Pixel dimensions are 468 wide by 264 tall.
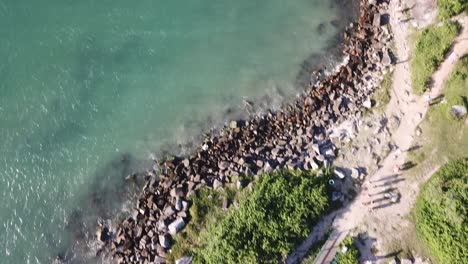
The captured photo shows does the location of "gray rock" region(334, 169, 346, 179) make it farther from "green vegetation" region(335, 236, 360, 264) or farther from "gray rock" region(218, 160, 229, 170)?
"gray rock" region(218, 160, 229, 170)

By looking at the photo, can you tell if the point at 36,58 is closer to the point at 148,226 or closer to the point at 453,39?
the point at 148,226

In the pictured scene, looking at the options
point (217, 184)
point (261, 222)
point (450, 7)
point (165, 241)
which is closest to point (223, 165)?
point (217, 184)

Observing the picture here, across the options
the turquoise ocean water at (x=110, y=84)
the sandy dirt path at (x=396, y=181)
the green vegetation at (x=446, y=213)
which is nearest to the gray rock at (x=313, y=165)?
the sandy dirt path at (x=396, y=181)

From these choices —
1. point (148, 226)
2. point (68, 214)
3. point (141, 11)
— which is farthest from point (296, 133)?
point (68, 214)

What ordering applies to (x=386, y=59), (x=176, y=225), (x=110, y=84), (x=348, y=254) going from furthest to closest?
(x=110, y=84)
(x=386, y=59)
(x=176, y=225)
(x=348, y=254)

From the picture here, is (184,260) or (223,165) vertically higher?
(223,165)

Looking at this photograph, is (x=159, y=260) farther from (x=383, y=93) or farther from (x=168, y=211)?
(x=383, y=93)
